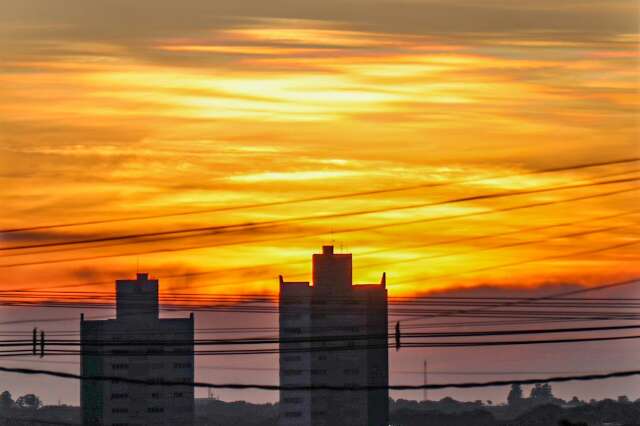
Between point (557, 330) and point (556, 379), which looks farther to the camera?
point (557, 330)

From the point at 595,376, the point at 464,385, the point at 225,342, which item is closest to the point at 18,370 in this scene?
the point at 225,342

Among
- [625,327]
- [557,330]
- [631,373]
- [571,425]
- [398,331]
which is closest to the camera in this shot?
[571,425]

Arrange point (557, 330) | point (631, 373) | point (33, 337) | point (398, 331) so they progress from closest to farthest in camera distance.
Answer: point (631, 373), point (557, 330), point (398, 331), point (33, 337)

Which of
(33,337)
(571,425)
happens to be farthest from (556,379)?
(33,337)

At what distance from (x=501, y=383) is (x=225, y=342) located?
31.4 feet

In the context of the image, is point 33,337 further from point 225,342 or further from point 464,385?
point 464,385

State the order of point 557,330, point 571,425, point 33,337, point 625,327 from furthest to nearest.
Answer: point 33,337
point 557,330
point 625,327
point 571,425

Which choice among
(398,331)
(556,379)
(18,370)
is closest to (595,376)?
(556,379)

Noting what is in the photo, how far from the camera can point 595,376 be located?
Result: 4609 cm

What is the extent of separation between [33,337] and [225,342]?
16456 millimetres

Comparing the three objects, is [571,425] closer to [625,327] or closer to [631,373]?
[631,373]

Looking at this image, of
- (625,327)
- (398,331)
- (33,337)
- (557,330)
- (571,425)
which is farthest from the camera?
(33,337)

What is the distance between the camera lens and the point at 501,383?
163ft

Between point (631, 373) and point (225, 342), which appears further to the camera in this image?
point (225, 342)
